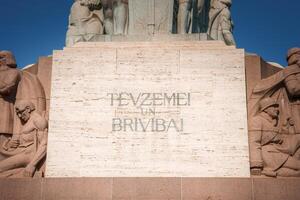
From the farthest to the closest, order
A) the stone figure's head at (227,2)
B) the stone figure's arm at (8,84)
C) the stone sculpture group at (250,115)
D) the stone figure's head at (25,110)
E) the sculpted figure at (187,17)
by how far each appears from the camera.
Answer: the stone figure's head at (227,2), the sculpted figure at (187,17), the stone figure's arm at (8,84), the stone figure's head at (25,110), the stone sculpture group at (250,115)

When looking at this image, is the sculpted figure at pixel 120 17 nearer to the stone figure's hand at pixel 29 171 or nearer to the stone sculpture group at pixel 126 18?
the stone sculpture group at pixel 126 18

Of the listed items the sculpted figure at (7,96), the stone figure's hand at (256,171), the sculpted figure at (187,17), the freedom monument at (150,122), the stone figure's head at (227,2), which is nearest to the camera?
the freedom monument at (150,122)

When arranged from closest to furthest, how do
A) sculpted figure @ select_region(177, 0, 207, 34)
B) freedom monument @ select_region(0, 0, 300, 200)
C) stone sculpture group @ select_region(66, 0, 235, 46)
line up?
freedom monument @ select_region(0, 0, 300, 200) < sculpted figure @ select_region(177, 0, 207, 34) < stone sculpture group @ select_region(66, 0, 235, 46)

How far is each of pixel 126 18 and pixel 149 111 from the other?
2781 mm

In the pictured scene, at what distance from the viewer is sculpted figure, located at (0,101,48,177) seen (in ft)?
33.6

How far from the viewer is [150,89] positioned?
10531mm

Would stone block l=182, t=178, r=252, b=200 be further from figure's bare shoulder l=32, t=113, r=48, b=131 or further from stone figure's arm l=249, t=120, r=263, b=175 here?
figure's bare shoulder l=32, t=113, r=48, b=131

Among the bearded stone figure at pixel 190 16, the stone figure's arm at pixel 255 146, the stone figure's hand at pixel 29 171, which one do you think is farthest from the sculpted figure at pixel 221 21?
the stone figure's hand at pixel 29 171

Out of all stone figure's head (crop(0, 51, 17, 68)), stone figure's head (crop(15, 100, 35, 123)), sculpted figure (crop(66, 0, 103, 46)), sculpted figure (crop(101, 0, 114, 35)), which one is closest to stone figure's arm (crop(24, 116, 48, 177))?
stone figure's head (crop(15, 100, 35, 123))

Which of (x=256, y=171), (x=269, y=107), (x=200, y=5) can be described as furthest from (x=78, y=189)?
(x=200, y=5)

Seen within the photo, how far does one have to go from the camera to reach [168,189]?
9539 millimetres

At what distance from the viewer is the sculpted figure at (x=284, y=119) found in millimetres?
10117

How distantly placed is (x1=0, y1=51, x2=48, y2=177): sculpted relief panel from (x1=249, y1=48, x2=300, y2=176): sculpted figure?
4.14m

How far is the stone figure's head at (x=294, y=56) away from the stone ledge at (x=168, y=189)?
8.50 ft
